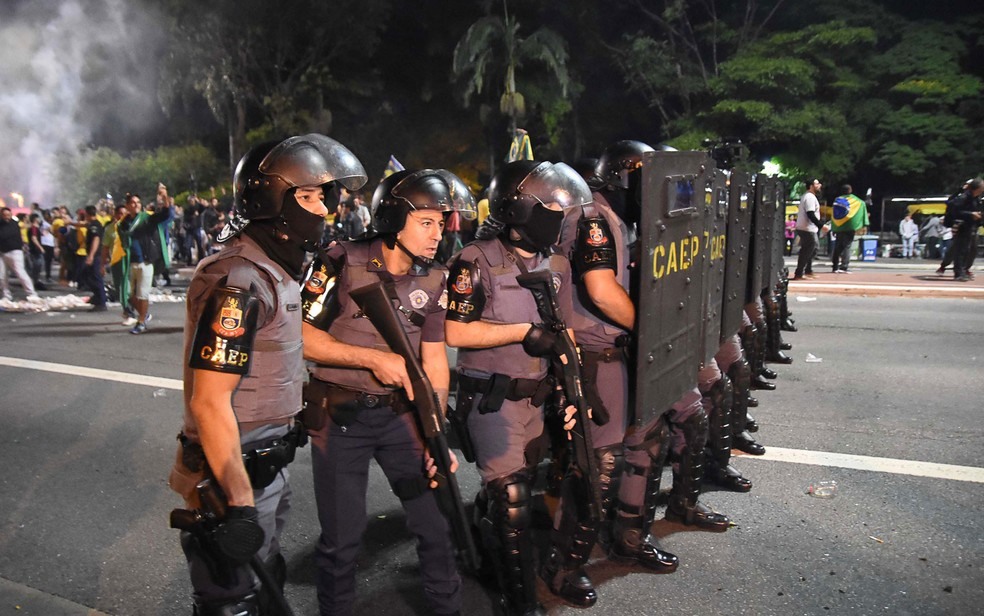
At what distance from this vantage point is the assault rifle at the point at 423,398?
260 cm

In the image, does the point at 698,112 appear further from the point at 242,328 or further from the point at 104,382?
the point at 242,328

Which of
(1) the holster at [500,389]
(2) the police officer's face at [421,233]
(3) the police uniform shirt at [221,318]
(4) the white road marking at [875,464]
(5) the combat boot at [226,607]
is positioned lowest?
(4) the white road marking at [875,464]

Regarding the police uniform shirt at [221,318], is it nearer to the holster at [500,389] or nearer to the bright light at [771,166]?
the holster at [500,389]

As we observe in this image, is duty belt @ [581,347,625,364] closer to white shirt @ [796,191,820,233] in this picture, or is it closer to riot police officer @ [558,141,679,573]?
riot police officer @ [558,141,679,573]

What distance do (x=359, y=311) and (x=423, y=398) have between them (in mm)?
472

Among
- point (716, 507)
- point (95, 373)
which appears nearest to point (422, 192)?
point (716, 507)

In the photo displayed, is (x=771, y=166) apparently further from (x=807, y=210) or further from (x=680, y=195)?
(x=680, y=195)

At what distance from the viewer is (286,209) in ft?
7.91

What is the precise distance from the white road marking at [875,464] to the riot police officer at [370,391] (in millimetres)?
2946

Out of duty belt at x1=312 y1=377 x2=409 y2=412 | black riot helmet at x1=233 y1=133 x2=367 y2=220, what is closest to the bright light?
duty belt at x1=312 y1=377 x2=409 y2=412

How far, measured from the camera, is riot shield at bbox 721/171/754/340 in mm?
4105

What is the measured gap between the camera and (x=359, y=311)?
2.88 metres

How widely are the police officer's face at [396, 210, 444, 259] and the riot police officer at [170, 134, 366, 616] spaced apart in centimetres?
34

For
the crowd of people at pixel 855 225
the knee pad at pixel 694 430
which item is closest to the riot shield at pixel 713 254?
the knee pad at pixel 694 430
